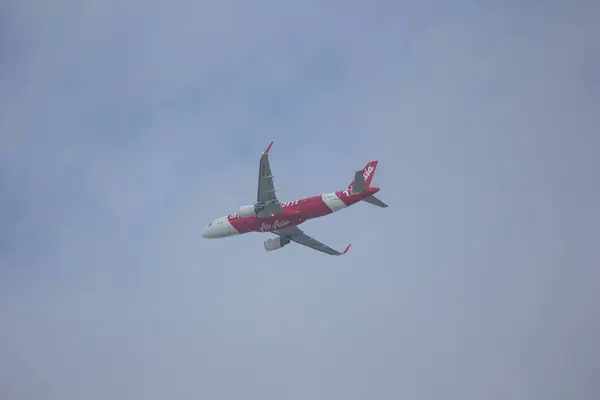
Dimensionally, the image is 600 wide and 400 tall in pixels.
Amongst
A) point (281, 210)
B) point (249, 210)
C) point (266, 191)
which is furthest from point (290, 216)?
point (266, 191)

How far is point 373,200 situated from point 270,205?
9845 millimetres

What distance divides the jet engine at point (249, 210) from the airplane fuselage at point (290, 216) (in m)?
1.40

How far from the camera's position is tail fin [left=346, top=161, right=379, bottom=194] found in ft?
234

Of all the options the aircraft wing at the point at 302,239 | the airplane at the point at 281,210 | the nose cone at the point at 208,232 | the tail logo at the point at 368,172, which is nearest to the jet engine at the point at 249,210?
the airplane at the point at 281,210

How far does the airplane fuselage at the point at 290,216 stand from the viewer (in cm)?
7356


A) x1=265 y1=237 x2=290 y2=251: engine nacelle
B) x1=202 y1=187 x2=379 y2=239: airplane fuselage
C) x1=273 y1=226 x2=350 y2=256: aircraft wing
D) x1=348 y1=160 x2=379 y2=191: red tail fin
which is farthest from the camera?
x1=265 y1=237 x2=290 y2=251: engine nacelle

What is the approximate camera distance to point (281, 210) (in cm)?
7544

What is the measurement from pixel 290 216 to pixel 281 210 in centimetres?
163

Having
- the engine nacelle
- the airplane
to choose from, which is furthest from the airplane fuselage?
the engine nacelle

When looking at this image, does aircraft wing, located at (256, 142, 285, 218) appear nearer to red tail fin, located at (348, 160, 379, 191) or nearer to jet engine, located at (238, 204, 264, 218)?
jet engine, located at (238, 204, 264, 218)

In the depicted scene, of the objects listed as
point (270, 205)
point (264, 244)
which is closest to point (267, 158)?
point (270, 205)

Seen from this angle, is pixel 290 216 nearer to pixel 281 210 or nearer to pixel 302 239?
pixel 281 210

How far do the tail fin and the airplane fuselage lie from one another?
1.39ft

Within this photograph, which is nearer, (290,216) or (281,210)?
(281,210)
